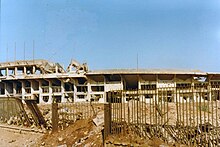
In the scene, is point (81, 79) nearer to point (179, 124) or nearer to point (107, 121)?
point (107, 121)

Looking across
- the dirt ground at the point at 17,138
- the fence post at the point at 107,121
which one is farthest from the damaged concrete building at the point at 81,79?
the fence post at the point at 107,121

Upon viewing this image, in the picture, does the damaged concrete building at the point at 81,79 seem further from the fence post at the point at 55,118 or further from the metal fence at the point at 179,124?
the metal fence at the point at 179,124

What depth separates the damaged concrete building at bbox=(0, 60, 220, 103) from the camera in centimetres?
2305

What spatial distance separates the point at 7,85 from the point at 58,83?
7587 mm

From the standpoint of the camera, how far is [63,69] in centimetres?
2667

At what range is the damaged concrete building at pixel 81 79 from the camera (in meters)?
23.0

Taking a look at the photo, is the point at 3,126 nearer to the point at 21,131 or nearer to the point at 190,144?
the point at 21,131

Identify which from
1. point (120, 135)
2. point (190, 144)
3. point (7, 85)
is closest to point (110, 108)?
point (120, 135)

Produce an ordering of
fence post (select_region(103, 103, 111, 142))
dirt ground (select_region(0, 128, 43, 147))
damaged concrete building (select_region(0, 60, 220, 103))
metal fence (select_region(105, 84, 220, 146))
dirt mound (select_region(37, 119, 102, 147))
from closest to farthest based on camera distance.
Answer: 1. metal fence (select_region(105, 84, 220, 146))
2. fence post (select_region(103, 103, 111, 142))
3. dirt mound (select_region(37, 119, 102, 147))
4. dirt ground (select_region(0, 128, 43, 147))
5. damaged concrete building (select_region(0, 60, 220, 103))

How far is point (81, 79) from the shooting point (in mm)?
25797

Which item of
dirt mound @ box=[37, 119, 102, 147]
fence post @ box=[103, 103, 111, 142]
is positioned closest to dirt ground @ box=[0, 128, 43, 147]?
dirt mound @ box=[37, 119, 102, 147]

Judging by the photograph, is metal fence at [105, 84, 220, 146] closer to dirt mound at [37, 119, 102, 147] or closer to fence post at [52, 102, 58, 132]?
dirt mound at [37, 119, 102, 147]

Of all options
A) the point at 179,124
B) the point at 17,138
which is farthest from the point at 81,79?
the point at 179,124

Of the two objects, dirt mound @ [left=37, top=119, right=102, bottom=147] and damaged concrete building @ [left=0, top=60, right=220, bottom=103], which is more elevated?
damaged concrete building @ [left=0, top=60, right=220, bottom=103]
